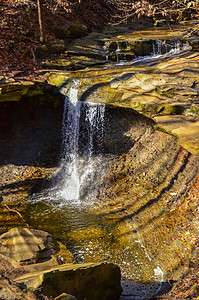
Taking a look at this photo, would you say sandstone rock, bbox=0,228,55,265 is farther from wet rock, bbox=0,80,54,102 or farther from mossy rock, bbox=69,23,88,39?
mossy rock, bbox=69,23,88,39

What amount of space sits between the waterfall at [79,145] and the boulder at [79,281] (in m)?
4.30

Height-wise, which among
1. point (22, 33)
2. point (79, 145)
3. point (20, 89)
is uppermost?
point (22, 33)

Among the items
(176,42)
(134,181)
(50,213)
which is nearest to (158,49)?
(176,42)

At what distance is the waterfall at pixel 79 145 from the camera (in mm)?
9570

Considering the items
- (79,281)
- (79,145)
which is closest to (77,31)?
(79,145)

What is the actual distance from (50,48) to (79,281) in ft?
34.2

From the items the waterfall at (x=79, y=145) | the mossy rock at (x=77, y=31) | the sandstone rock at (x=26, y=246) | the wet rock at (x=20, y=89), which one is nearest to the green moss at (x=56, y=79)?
the wet rock at (x=20, y=89)

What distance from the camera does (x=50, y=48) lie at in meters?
12.1

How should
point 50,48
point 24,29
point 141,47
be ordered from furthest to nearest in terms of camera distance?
point 141,47
point 24,29
point 50,48

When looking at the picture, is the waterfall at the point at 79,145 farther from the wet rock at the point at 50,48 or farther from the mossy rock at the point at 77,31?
the mossy rock at the point at 77,31

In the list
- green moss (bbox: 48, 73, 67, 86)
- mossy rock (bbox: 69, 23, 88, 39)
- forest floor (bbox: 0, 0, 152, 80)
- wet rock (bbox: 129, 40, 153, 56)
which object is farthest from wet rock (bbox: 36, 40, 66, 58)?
wet rock (bbox: 129, 40, 153, 56)

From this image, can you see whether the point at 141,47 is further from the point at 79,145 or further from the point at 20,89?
the point at 20,89

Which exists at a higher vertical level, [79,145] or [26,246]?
[79,145]

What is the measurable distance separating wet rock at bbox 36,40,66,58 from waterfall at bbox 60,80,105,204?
3.20 meters
